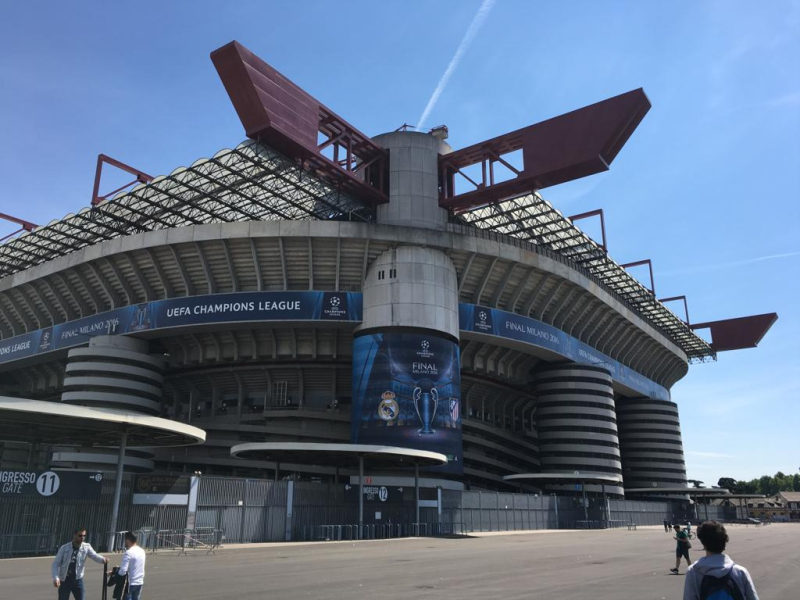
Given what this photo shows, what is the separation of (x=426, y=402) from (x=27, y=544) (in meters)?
32.7

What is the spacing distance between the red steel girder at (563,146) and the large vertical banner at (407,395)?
14577mm

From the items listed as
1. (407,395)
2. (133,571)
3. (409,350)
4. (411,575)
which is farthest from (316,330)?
(133,571)

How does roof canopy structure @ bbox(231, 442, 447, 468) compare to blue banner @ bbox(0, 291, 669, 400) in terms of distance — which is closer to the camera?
roof canopy structure @ bbox(231, 442, 447, 468)

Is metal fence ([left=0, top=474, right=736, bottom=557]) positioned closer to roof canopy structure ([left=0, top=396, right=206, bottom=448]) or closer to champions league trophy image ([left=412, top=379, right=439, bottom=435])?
roof canopy structure ([left=0, top=396, right=206, bottom=448])

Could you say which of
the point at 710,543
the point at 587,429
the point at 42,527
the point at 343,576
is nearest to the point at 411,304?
the point at 587,429

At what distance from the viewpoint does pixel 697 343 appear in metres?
110

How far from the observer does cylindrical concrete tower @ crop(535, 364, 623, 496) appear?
73875mm

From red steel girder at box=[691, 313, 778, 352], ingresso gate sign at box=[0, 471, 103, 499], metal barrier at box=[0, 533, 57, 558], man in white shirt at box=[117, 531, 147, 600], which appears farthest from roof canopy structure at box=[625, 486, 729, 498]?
man in white shirt at box=[117, 531, 147, 600]

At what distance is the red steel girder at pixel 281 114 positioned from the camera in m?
47.5

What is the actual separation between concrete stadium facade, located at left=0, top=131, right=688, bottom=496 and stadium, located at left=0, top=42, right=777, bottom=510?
0.21m

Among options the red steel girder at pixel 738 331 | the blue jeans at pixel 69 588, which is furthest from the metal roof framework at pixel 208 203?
the red steel girder at pixel 738 331

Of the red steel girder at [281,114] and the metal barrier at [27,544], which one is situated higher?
the red steel girder at [281,114]

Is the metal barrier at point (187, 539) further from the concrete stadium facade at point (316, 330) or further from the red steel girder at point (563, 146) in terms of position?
the red steel girder at point (563, 146)

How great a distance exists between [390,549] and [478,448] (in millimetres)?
44163
